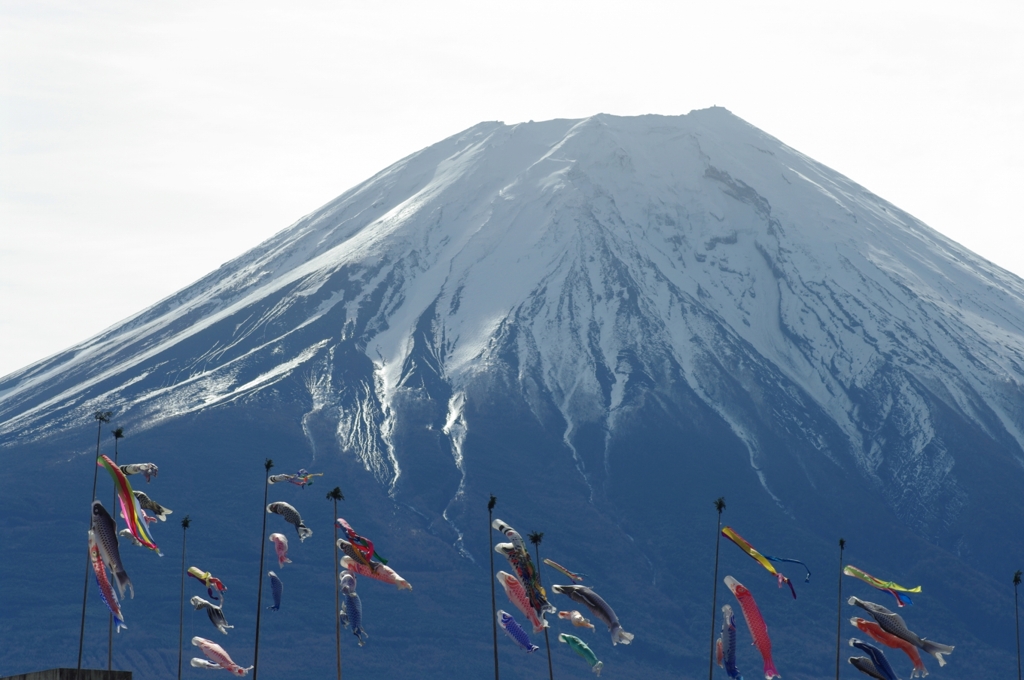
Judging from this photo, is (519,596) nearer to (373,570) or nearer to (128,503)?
(373,570)

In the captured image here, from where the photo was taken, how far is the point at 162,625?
626ft

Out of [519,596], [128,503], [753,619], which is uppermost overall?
[128,503]

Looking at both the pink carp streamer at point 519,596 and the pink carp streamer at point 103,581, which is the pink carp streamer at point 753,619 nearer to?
the pink carp streamer at point 519,596

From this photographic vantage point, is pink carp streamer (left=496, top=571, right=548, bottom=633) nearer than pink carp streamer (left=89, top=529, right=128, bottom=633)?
No

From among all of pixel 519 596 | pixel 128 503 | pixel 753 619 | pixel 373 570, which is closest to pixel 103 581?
pixel 128 503

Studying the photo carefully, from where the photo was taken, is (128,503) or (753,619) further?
(753,619)

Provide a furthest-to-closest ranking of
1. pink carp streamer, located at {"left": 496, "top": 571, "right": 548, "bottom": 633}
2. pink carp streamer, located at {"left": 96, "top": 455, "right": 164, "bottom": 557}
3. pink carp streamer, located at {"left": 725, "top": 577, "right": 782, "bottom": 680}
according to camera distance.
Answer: pink carp streamer, located at {"left": 725, "top": 577, "right": 782, "bottom": 680}, pink carp streamer, located at {"left": 496, "top": 571, "right": 548, "bottom": 633}, pink carp streamer, located at {"left": 96, "top": 455, "right": 164, "bottom": 557}

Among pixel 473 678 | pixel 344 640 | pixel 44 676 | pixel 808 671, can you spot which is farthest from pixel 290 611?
pixel 44 676

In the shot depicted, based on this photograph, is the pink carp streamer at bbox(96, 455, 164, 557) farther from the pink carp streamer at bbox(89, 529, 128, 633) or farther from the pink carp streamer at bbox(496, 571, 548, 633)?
the pink carp streamer at bbox(496, 571, 548, 633)

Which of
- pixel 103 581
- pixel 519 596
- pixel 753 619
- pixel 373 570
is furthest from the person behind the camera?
pixel 373 570

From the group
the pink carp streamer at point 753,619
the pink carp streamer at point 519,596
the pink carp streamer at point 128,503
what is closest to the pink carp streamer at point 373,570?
the pink carp streamer at point 519,596

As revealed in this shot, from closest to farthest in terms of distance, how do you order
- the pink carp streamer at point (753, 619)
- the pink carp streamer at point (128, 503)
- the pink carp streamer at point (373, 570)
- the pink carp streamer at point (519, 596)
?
the pink carp streamer at point (128, 503) → the pink carp streamer at point (519, 596) → the pink carp streamer at point (753, 619) → the pink carp streamer at point (373, 570)

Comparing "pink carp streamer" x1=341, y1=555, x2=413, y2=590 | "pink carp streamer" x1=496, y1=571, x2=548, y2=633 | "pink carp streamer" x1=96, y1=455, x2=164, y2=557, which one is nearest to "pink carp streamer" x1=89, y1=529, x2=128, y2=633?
"pink carp streamer" x1=96, y1=455, x2=164, y2=557

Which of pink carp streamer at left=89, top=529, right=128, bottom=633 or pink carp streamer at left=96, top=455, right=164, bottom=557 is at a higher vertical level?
pink carp streamer at left=96, top=455, right=164, bottom=557
